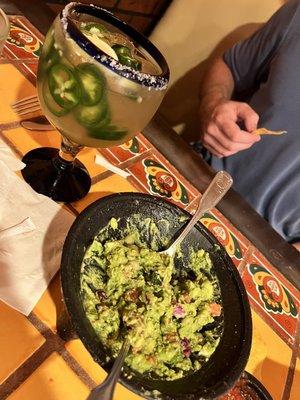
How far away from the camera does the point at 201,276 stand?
691mm

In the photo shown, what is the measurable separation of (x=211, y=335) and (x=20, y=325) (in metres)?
0.27

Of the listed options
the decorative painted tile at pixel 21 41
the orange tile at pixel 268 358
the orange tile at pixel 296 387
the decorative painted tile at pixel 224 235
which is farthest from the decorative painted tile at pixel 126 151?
the orange tile at pixel 296 387

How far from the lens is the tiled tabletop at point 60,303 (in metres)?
0.56

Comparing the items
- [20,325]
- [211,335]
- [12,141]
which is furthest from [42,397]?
[12,141]

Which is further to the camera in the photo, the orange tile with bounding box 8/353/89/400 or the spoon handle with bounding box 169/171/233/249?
the spoon handle with bounding box 169/171/233/249

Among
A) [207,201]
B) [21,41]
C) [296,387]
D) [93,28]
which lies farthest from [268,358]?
[21,41]

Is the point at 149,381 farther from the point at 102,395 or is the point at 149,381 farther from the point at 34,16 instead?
the point at 34,16

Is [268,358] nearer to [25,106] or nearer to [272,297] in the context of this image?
[272,297]

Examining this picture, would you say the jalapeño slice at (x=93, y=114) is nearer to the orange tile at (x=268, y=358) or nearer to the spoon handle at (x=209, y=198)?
the spoon handle at (x=209, y=198)

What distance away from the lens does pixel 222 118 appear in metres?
1.32

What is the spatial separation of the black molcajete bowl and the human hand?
1.97 ft

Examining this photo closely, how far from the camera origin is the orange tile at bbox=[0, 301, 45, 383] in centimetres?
54

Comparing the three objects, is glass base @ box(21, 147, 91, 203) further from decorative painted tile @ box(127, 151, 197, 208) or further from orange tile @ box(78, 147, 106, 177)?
decorative painted tile @ box(127, 151, 197, 208)

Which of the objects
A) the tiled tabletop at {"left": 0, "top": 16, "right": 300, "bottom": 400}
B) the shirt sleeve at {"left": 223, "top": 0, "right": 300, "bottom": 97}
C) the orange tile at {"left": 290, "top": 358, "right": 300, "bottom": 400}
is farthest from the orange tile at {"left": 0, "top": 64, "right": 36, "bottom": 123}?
the shirt sleeve at {"left": 223, "top": 0, "right": 300, "bottom": 97}
